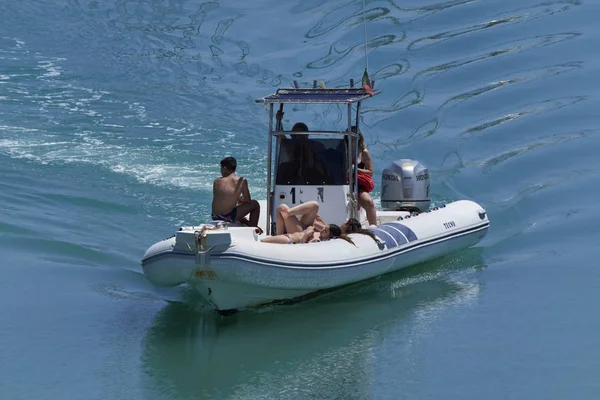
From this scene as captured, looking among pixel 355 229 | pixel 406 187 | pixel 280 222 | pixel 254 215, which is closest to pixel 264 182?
pixel 406 187

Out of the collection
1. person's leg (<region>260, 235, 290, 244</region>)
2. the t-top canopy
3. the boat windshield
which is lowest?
person's leg (<region>260, 235, 290, 244</region>)

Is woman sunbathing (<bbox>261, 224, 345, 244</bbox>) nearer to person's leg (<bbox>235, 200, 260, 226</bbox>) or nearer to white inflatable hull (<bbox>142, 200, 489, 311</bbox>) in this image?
white inflatable hull (<bbox>142, 200, 489, 311</bbox>)

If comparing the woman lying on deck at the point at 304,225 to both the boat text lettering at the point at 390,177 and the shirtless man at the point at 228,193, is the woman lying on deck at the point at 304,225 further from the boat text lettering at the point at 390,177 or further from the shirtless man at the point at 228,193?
the boat text lettering at the point at 390,177

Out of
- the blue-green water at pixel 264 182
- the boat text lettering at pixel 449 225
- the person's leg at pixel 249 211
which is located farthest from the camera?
the boat text lettering at pixel 449 225

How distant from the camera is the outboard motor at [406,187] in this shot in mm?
12648

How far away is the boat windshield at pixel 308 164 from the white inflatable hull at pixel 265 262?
2.41 ft

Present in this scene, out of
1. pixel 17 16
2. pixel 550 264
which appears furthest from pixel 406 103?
pixel 17 16

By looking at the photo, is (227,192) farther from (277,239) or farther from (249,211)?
(277,239)

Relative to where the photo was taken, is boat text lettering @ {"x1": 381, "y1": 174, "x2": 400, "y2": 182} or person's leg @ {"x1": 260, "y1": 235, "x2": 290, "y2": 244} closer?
person's leg @ {"x1": 260, "y1": 235, "x2": 290, "y2": 244}

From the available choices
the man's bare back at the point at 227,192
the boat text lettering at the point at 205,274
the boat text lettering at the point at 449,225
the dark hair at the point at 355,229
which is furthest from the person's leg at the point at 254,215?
the boat text lettering at the point at 449,225

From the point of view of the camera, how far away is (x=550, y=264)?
12062 mm

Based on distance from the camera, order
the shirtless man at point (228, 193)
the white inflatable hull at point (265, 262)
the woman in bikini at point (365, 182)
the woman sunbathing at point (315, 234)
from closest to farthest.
→ the white inflatable hull at point (265, 262), the woman sunbathing at point (315, 234), the shirtless man at point (228, 193), the woman in bikini at point (365, 182)

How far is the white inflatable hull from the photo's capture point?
937 centimetres

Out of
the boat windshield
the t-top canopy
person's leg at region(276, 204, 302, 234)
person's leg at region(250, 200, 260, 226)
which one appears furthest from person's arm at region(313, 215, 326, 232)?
the t-top canopy
